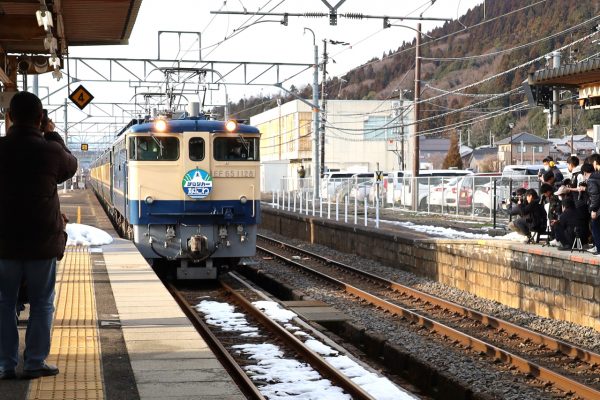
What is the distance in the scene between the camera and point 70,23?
43.0 ft

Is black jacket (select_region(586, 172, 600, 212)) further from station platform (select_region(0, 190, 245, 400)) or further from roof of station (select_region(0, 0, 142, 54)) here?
roof of station (select_region(0, 0, 142, 54))

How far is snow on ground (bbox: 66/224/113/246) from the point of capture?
58.4 feet

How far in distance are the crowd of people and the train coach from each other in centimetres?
455

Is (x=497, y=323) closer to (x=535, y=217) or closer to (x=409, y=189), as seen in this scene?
(x=535, y=217)

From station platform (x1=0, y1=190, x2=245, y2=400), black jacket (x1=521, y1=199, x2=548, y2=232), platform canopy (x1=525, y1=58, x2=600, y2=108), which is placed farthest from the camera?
black jacket (x1=521, y1=199, x2=548, y2=232)

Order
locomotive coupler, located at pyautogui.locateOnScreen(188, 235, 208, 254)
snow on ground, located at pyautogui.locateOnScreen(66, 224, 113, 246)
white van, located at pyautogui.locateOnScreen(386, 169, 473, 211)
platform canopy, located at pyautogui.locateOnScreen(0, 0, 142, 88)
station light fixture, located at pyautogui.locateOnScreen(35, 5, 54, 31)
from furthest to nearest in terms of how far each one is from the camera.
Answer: white van, located at pyautogui.locateOnScreen(386, 169, 473, 211) → snow on ground, located at pyautogui.locateOnScreen(66, 224, 113, 246) → locomotive coupler, located at pyautogui.locateOnScreen(188, 235, 208, 254) → platform canopy, located at pyautogui.locateOnScreen(0, 0, 142, 88) → station light fixture, located at pyautogui.locateOnScreen(35, 5, 54, 31)

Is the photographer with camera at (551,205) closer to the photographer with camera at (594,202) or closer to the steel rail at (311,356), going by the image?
the photographer with camera at (594,202)

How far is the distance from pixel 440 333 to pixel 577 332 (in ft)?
5.49

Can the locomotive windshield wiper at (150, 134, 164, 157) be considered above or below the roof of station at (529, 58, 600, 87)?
below

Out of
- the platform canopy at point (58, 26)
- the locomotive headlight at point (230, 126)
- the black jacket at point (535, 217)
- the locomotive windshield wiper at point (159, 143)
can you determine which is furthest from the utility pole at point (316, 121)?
the black jacket at point (535, 217)

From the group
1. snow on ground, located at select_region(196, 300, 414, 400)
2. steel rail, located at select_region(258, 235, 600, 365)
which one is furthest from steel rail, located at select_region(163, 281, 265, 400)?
steel rail, located at select_region(258, 235, 600, 365)

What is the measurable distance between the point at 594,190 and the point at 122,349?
739 centimetres

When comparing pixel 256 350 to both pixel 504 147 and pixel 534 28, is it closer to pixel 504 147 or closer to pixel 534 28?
pixel 504 147

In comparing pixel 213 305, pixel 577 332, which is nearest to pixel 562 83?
pixel 577 332
